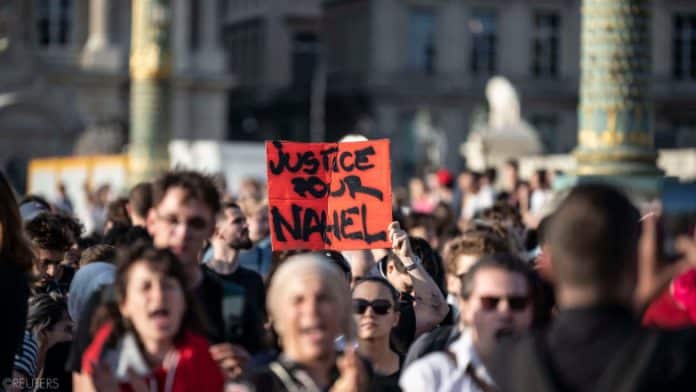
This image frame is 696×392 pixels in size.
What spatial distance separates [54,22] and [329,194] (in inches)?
1787

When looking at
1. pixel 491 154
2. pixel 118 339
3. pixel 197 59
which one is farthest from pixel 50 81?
pixel 118 339

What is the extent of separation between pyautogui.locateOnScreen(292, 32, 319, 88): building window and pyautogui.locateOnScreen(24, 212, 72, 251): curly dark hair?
55.4 metres

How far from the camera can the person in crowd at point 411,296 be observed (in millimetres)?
8727

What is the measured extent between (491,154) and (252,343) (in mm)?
28296

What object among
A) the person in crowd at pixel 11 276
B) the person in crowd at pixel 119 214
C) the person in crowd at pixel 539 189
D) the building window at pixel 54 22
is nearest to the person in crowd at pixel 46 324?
the person in crowd at pixel 11 276

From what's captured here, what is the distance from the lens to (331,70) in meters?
63.4

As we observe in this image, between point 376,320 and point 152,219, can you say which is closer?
point 152,219

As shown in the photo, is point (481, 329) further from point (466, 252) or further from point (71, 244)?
point (71, 244)

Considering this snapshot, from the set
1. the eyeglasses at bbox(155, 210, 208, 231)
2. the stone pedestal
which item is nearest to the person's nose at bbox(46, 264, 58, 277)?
the eyeglasses at bbox(155, 210, 208, 231)

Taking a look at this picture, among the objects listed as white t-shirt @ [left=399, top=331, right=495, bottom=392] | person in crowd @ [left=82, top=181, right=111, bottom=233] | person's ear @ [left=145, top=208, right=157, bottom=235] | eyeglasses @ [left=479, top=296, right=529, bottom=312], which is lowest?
person in crowd @ [left=82, top=181, right=111, bottom=233]

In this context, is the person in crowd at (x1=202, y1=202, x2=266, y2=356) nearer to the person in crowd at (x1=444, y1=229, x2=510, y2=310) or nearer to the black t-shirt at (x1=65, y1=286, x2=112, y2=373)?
the black t-shirt at (x1=65, y1=286, x2=112, y2=373)

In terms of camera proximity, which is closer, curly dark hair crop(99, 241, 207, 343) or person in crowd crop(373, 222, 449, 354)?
curly dark hair crop(99, 241, 207, 343)

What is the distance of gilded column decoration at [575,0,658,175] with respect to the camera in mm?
15086

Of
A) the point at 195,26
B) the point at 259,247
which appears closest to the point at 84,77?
the point at 195,26
